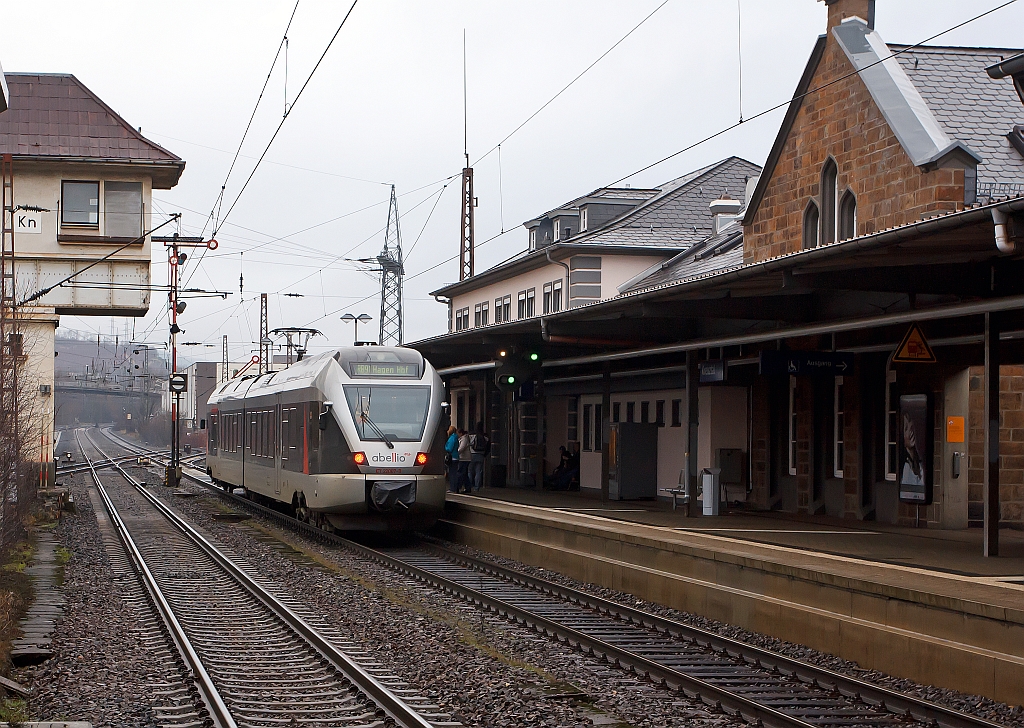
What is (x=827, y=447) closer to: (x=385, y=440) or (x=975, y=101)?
(x=975, y=101)

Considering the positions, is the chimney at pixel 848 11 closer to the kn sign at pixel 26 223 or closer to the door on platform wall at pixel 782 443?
the door on platform wall at pixel 782 443

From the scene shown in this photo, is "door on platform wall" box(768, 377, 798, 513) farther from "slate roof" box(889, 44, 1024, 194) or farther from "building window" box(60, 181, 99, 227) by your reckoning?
"building window" box(60, 181, 99, 227)

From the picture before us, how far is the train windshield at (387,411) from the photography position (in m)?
19.9

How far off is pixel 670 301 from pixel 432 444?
20.2 feet

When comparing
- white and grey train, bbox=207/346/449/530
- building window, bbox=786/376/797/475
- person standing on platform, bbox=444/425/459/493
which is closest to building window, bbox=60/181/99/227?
white and grey train, bbox=207/346/449/530

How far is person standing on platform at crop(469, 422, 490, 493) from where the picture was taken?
25.8 meters

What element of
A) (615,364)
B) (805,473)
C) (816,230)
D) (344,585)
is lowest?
(344,585)

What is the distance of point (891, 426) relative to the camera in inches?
709

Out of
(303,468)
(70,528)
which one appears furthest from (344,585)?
(70,528)

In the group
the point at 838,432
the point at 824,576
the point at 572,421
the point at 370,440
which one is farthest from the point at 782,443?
the point at 824,576

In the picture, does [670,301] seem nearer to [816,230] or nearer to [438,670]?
[438,670]

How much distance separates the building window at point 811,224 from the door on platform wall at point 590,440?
19.4ft

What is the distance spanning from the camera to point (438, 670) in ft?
33.1

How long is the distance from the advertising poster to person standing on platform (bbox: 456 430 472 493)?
10381mm
